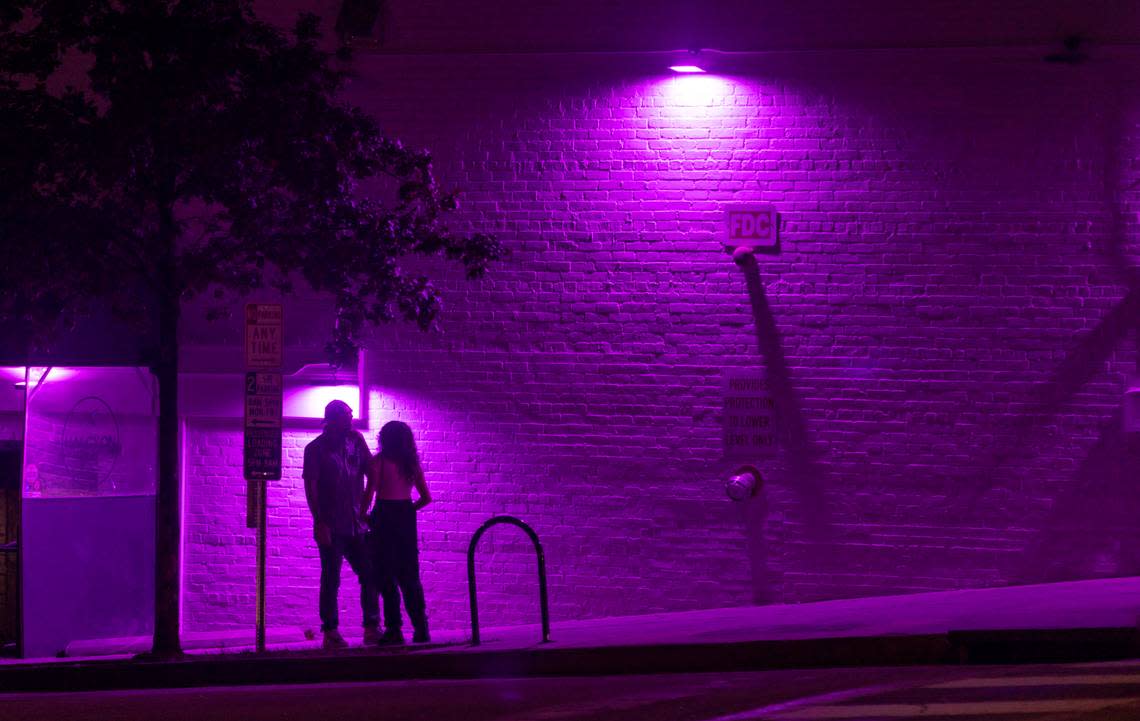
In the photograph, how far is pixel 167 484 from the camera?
39.8 feet

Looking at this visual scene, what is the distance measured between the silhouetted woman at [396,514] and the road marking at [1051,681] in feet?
15.1

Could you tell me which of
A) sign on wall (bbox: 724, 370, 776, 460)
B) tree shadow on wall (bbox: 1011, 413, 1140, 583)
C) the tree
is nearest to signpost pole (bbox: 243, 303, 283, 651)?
the tree

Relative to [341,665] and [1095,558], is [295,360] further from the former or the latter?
[1095,558]

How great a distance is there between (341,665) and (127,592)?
3.70m

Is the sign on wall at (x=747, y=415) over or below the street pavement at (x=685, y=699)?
over

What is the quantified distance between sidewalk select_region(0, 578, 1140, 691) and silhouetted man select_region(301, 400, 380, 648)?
1.75ft

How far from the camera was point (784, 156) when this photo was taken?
13.3 m

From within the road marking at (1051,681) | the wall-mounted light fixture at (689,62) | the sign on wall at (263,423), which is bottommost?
the road marking at (1051,681)

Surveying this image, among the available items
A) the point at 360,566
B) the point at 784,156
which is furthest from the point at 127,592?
the point at 784,156

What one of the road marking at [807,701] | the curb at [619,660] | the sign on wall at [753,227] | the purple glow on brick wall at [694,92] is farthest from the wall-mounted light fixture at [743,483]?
the road marking at [807,701]

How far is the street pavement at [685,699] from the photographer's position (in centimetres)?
843

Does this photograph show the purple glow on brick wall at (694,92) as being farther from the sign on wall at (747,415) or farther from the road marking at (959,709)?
the road marking at (959,709)

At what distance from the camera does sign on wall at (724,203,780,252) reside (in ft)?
43.8

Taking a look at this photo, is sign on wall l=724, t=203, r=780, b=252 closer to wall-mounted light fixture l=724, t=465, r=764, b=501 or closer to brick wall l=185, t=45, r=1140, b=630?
brick wall l=185, t=45, r=1140, b=630
